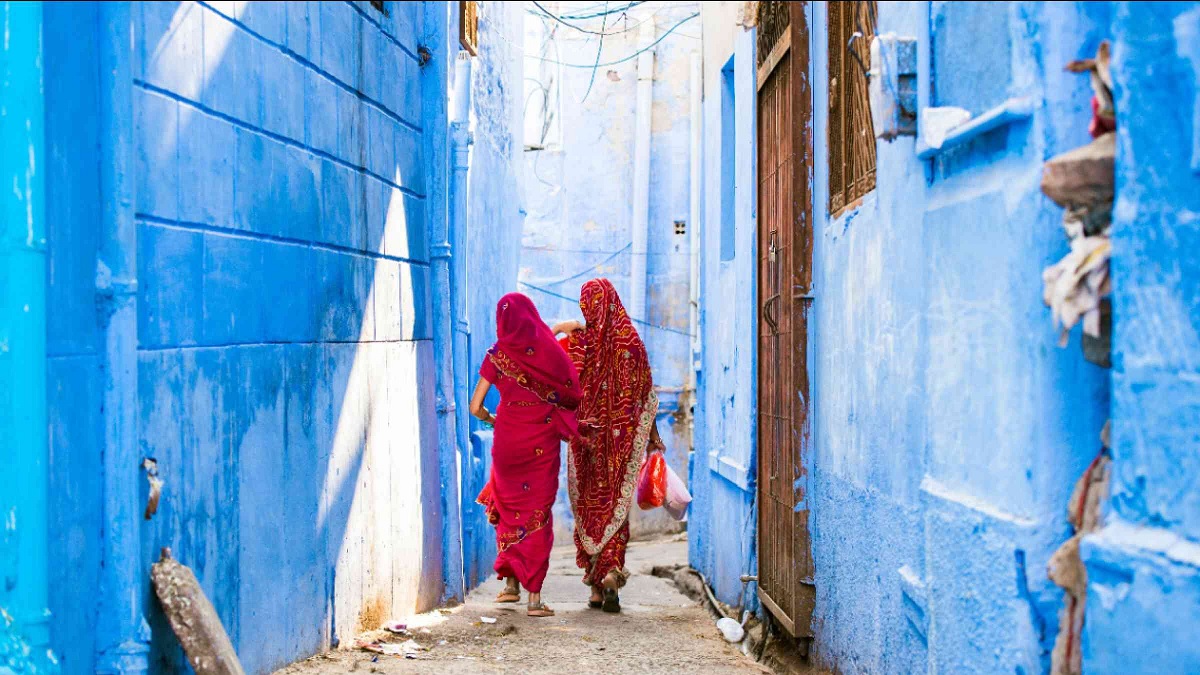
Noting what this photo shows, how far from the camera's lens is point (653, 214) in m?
17.3

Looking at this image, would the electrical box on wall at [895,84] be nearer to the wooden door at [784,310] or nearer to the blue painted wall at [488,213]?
the wooden door at [784,310]

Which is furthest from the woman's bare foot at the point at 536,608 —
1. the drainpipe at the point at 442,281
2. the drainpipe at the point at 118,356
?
the drainpipe at the point at 118,356

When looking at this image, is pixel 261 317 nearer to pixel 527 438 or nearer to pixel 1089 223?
pixel 527 438

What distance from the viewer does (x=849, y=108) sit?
4.43 meters

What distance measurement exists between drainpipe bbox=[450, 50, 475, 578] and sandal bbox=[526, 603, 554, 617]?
118 cm

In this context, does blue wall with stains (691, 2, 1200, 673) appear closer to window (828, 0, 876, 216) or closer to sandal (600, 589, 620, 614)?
window (828, 0, 876, 216)

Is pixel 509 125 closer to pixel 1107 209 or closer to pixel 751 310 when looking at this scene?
pixel 751 310

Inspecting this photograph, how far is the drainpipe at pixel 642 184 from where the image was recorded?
1700cm

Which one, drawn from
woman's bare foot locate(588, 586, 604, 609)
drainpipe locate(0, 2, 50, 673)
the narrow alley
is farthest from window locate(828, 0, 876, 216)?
woman's bare foot locate(588, 586, 604, 609)

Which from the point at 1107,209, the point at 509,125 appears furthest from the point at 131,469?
the point at 509,125

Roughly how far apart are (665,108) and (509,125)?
6.97m

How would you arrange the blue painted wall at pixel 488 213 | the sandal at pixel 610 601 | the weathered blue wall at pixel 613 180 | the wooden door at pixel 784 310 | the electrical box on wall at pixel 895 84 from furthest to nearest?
1. the weathered blue wall at pixel 613 180
2. the blue painted wall at pixel 488 213
3. the sandal at pixel 610 601
4. the wooden door at pixel 784 310
5. the electrical box on wall at pixel 895 84

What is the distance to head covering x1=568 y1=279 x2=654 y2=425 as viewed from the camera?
21.3 feet

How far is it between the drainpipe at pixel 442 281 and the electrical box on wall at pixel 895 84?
129 inches
